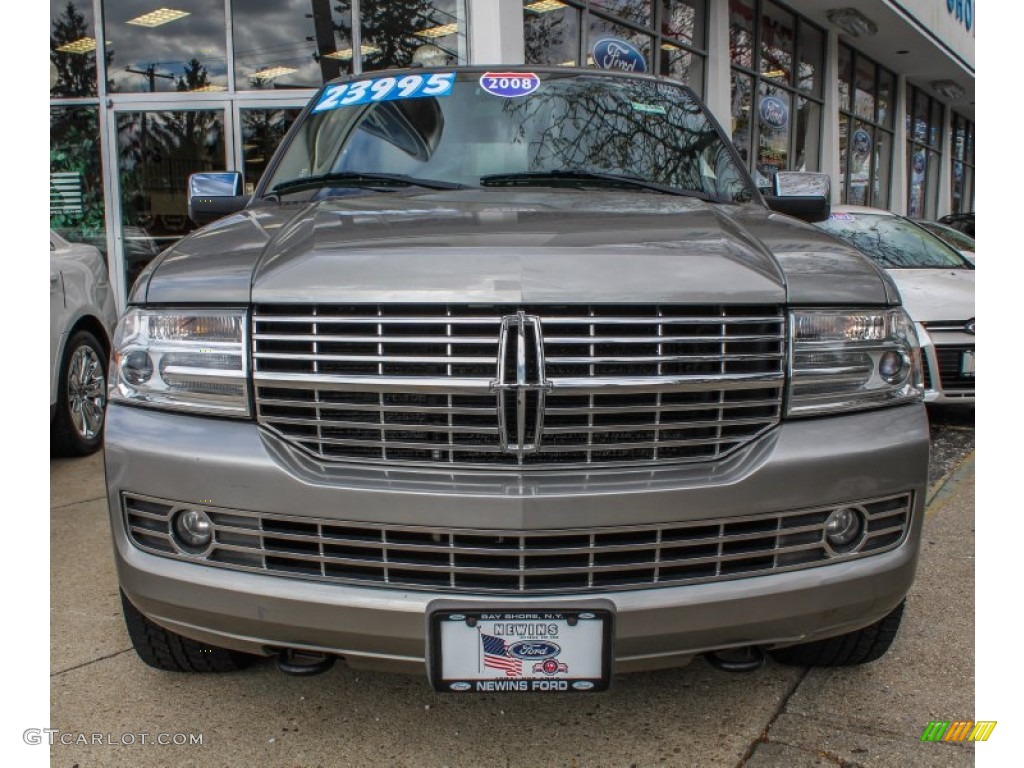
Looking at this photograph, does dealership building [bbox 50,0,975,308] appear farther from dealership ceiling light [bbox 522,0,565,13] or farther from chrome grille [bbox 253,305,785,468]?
chrome grille [bbox 253,305,785,468]

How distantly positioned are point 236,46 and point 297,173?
22.0 feet

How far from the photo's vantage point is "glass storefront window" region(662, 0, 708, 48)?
1227 centimetres

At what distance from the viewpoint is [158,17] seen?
909 cm

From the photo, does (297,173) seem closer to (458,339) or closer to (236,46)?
(458,339)

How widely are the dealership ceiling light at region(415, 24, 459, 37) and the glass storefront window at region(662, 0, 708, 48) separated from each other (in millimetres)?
4611

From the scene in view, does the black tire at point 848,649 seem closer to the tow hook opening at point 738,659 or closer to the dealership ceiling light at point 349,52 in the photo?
the tow hook opening at point 738,659

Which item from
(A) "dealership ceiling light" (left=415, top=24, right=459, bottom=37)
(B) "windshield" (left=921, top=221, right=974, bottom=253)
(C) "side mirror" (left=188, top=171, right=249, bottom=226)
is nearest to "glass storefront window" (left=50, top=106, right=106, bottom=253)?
(A) "dealership ceiling light" (left=415, top=24, right=459, bottom=37)

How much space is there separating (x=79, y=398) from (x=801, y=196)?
14.1ft

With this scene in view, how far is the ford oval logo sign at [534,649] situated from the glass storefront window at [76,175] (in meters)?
9.03

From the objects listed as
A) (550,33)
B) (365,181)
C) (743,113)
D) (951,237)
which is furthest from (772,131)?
(365,181)

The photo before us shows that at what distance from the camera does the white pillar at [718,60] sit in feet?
42.5

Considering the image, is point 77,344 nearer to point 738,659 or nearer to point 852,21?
point 738,659

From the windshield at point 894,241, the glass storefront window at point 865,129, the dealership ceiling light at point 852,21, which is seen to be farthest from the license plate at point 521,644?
the glass storefront window at point 865,129

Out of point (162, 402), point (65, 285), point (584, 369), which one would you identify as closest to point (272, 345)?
point (162, 402)
